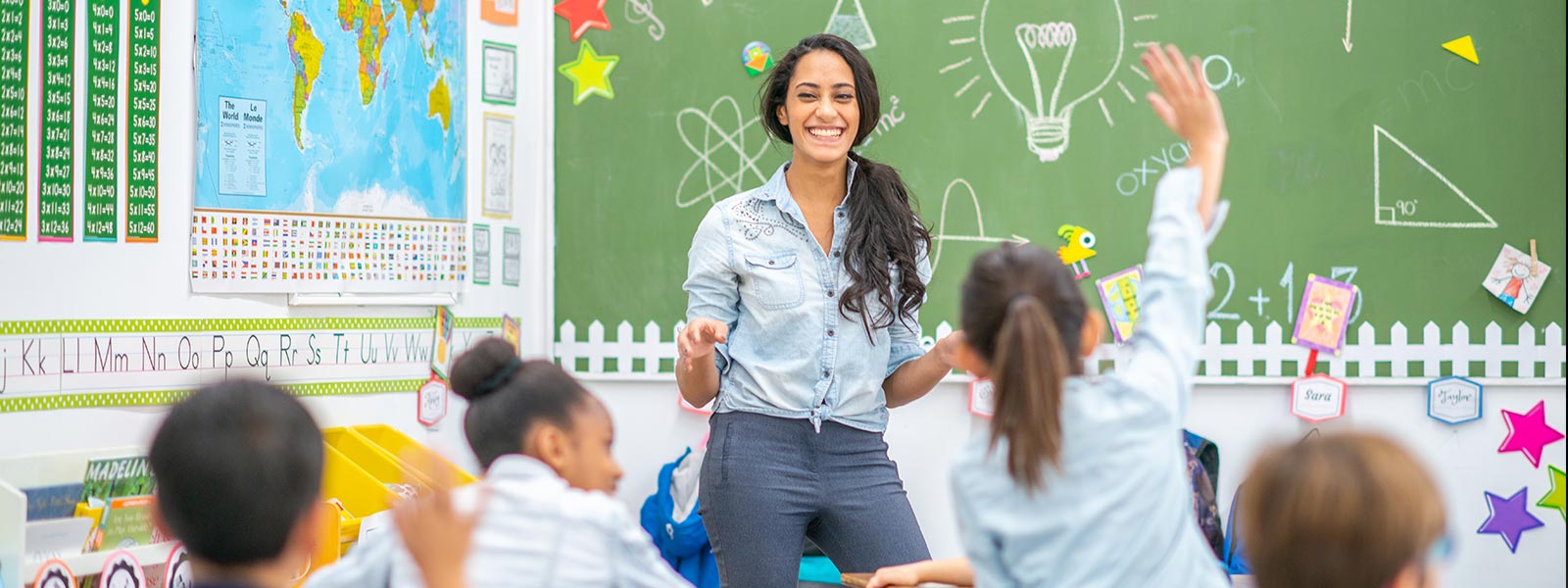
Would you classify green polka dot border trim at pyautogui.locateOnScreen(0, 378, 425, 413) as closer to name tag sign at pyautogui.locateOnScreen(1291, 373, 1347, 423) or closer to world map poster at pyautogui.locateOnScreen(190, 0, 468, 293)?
world map poster at pyautogui.locateOnScreen(190, 0, 468, 293)

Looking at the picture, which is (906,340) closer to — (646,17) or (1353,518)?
(1353,518)

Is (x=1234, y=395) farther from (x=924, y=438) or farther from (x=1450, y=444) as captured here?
(x=924, y=438)

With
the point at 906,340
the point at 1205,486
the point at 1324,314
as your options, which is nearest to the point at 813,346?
the point at 906,340

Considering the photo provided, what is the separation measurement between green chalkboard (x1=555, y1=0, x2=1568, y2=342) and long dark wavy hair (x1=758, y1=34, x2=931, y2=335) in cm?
104

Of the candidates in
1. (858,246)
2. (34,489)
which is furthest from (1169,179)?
(34,489)

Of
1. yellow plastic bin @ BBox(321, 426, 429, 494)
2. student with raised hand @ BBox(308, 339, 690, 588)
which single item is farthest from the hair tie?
yellow plastic bin @ BBox(321, 426, 429, 494)

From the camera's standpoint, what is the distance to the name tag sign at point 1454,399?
337cm

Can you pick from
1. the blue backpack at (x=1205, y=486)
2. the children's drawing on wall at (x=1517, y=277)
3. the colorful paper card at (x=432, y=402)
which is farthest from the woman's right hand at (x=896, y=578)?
the children's drawing on wall at (x=1517, y=277)

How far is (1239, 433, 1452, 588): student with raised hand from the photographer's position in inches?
47.2

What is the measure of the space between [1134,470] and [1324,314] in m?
2.12

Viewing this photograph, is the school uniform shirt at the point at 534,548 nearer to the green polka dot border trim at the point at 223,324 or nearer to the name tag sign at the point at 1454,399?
the green polka dot border trim at the point at 223,324

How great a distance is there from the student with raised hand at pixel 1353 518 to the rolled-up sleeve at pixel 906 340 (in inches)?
48.0

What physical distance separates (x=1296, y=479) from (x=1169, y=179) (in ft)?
1.53

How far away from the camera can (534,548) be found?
1509mm
